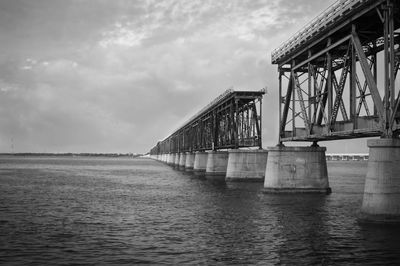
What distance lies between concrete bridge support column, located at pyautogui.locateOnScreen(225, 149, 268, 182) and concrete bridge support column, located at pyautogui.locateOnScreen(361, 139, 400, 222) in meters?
43.8

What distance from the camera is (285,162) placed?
1828 inches

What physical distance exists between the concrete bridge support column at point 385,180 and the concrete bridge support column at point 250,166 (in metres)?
43.8

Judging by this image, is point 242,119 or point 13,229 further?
point 242,119

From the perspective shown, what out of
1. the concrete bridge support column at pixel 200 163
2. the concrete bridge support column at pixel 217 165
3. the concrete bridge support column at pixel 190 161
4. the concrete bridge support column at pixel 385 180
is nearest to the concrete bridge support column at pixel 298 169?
the concrete bridge support column at pixel 385 180

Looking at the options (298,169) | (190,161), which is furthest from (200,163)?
(298,169)

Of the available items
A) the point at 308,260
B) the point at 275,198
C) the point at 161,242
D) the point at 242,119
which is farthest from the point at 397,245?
the point at 242,119

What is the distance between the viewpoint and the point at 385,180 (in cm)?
2662

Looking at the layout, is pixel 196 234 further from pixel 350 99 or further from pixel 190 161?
pixel 190 161

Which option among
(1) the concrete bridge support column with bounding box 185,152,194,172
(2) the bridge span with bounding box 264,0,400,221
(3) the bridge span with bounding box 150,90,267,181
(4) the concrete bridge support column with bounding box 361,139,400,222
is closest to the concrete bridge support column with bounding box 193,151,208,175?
(3) the bridge span with bounding box 150,90,267,181

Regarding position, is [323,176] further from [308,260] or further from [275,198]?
[308,260]

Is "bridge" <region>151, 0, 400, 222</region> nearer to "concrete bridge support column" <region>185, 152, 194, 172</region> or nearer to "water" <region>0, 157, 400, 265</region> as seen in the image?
"water" <region>0, 157, 400, 265</region>

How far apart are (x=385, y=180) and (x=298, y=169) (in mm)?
19756

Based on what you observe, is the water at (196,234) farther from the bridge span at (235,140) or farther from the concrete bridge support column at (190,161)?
the concrete bridge support column at (190,161)

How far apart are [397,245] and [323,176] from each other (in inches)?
955
